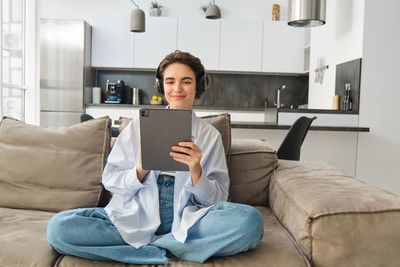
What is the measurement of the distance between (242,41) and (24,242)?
4953 millimetres

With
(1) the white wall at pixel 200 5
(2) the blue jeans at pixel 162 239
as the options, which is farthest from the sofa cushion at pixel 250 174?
(1) the white wall at pixel 200 5

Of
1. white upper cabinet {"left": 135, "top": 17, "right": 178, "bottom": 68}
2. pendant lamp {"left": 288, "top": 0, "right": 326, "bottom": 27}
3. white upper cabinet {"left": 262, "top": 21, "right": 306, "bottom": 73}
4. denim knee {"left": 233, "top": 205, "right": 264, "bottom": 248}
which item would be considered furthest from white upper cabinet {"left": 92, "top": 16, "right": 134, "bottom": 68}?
denim knee {"left": 233, "top": 205, "right": 264, "bottom": 248}

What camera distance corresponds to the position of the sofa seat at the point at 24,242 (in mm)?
1226

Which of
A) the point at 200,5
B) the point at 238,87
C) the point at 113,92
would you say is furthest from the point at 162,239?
the point at 200,5

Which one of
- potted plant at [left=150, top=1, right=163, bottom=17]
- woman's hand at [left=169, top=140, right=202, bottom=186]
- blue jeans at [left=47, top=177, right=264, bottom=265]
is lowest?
blue jeans at [left=47, top=177, right=264, bottom=265]

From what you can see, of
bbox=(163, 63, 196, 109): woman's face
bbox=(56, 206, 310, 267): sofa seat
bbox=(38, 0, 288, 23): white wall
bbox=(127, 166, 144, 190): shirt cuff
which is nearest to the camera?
bbox=(56, 206, 310, 267): sofa seat

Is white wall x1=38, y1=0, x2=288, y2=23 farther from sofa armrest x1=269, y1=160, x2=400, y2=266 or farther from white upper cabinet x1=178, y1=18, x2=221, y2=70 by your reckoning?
sofa armrest x1=269, y1=160, x2=400, y2=266

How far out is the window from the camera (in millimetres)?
4375

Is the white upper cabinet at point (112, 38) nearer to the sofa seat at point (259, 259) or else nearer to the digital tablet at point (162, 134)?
the digital tablet at point (162, 134)

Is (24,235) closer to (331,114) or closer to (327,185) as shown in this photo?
(327,185)

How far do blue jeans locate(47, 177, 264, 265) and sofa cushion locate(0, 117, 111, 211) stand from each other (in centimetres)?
47

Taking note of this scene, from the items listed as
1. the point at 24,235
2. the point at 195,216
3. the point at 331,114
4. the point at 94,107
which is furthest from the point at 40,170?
the point at 94,107

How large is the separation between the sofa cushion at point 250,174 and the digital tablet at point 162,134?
573 millimetres

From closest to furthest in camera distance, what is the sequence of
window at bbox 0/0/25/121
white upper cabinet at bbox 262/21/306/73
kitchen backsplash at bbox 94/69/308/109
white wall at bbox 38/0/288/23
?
window at bbox 0/0/25/121
white upper cabinet at bbox 262/21/306/73
white wall at bbox 38/0/288/23
kitchen backsplash at bbox 94/69/308/109
